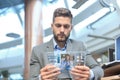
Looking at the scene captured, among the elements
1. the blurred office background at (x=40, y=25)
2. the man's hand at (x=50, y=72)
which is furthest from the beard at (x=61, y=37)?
the blurred office background at (x=40, y=25)

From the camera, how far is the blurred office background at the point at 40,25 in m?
4.77

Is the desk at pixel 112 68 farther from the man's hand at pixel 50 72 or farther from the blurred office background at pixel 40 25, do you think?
the blurred office background at pixel 40 25

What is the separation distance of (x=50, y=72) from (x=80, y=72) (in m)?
0.17

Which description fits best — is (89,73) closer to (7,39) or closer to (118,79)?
(118,79)

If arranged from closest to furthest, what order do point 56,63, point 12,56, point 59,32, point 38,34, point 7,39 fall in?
point 56,63 → point 59,32 → point 38,34 → point 7,39 → point 12,56

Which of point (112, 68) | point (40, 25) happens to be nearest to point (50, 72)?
point (112, 68)

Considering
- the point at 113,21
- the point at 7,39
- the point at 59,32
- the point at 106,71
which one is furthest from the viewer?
the point at 7,39

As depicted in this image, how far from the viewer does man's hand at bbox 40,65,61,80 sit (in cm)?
139

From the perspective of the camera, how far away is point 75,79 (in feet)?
4.65

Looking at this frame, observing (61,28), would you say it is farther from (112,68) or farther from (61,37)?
(112,68)

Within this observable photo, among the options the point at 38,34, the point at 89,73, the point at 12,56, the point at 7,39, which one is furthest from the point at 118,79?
the point at 12,56

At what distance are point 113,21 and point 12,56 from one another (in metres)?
4.03

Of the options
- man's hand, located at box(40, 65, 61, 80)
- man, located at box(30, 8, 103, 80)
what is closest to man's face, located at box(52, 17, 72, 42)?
man, located at box(30, 8, 103, 80)

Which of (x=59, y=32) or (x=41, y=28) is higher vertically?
(x=41, y=28)
